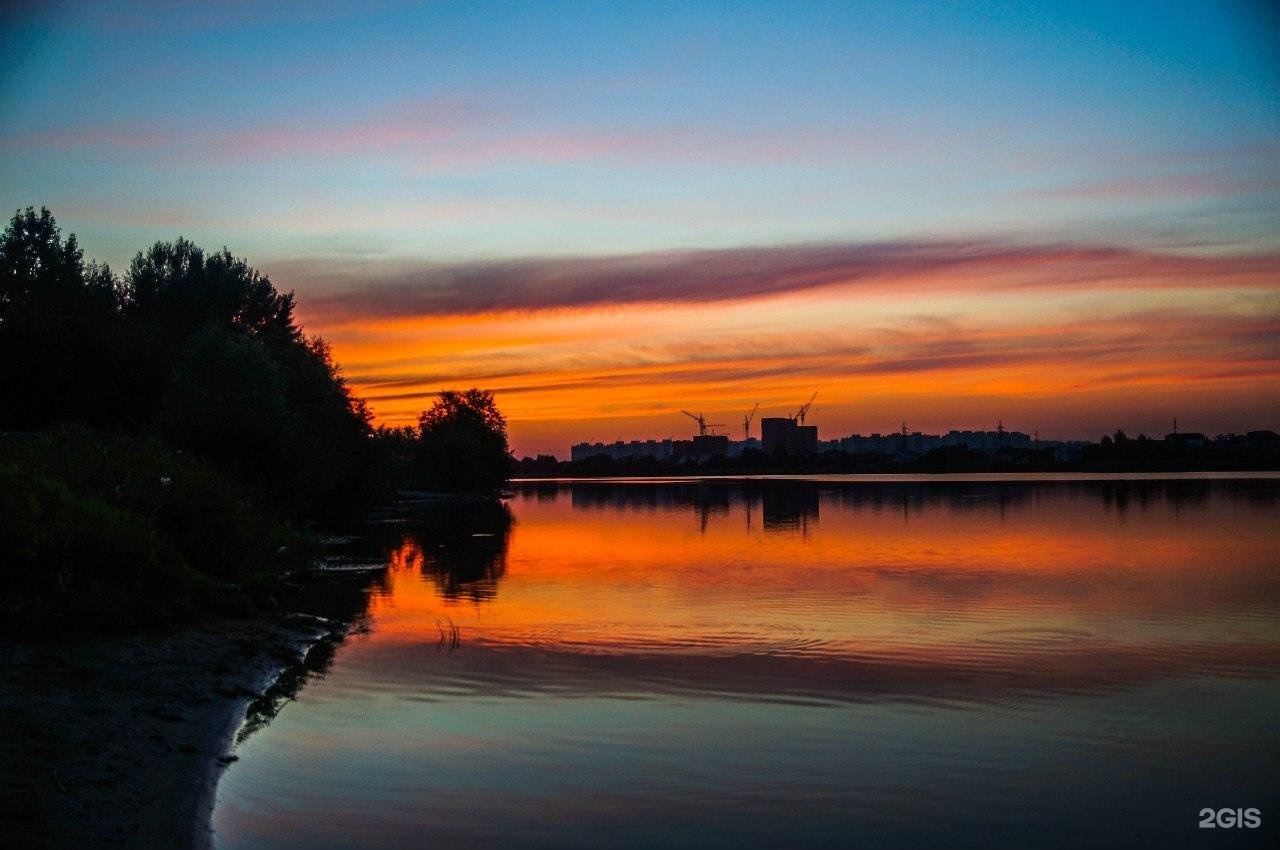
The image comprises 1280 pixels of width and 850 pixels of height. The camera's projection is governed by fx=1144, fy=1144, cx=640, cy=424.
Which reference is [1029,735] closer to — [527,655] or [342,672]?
[527,655]

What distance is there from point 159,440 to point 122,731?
2403cm

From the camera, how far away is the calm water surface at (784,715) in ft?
37.8

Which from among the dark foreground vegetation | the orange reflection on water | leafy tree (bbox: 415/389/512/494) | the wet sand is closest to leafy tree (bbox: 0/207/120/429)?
the dark foreground vegetation

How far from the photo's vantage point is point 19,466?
21.6 m

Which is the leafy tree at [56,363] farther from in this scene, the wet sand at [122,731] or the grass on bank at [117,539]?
the wet sand at [122,731]

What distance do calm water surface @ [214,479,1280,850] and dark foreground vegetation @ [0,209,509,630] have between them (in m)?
3.78

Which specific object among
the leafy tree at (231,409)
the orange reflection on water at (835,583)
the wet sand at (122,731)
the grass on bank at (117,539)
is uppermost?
the leafy tree at (231,409)

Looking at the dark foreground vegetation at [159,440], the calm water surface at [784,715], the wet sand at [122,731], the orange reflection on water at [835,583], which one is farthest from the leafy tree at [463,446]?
the wet sand at [122,731]

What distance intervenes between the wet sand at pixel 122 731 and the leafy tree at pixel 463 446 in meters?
102

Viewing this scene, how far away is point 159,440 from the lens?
35.0 meters

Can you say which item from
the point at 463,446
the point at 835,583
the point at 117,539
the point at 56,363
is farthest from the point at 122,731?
the point at 463,446

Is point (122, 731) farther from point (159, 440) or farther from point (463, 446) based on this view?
point (463, 446)

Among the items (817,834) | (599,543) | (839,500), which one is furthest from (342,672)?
(839,500)

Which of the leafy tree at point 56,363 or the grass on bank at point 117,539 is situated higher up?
the leafy tree at point 56,363
